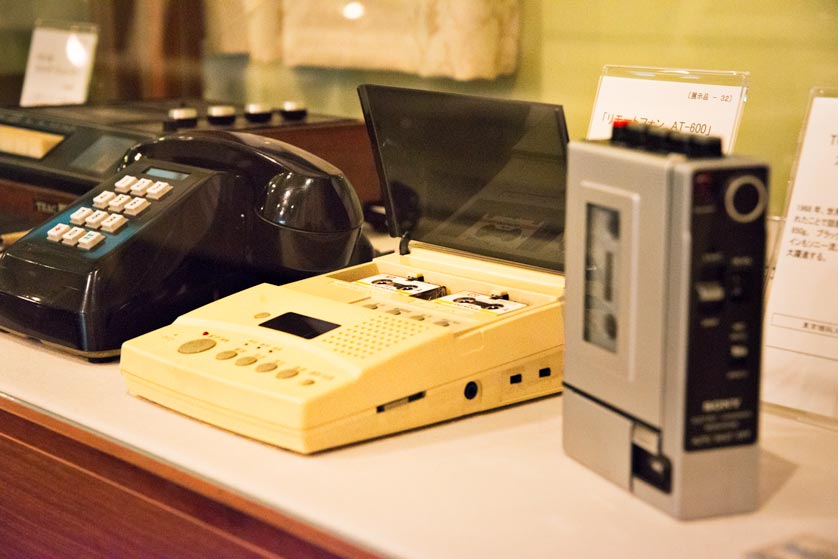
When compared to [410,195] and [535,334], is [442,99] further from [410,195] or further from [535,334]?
[535,334]

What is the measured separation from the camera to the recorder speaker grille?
919 millimetres

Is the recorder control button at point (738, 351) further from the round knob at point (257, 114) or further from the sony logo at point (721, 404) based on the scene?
the round knob at point (257, 114)

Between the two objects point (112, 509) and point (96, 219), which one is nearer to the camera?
point (112, 509)

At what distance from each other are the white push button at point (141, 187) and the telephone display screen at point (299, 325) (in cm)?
28

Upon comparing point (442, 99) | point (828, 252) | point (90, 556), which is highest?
point (442, 99)

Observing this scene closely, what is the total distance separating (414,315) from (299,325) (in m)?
0.12

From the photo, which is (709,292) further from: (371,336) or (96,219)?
(96,219)

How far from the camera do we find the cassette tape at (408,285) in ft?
3.65

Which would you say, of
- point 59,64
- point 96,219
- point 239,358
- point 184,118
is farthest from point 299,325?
point 59,64

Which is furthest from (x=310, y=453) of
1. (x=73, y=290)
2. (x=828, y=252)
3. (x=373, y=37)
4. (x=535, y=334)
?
(x=373, y=37)

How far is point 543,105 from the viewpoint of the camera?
979 millimetres

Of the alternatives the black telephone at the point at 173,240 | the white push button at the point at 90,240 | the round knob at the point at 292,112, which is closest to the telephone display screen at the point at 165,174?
the black telephone at the point at 173,240

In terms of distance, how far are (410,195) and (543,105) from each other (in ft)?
0.80

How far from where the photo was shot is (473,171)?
A: 1.11m
